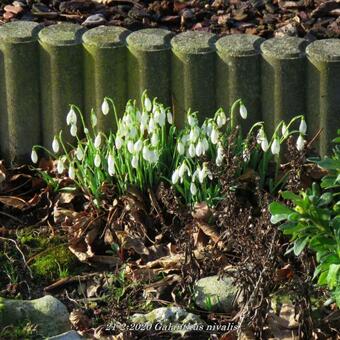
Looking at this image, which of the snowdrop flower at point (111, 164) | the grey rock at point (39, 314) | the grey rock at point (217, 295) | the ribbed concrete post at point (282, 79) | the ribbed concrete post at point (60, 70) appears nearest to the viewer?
the grey rock at point (39, 314)

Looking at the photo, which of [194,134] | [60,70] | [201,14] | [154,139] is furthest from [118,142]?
[201,14]

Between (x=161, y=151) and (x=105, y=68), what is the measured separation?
633 millimetres

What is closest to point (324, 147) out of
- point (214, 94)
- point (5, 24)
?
point (214, 94)

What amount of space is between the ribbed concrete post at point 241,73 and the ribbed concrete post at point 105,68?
494mm

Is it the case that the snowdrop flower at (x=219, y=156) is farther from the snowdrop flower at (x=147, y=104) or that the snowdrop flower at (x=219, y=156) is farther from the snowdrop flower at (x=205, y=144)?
the snowdrop flower at (x=147, y=104)

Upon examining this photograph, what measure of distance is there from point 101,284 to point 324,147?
137 centimetres

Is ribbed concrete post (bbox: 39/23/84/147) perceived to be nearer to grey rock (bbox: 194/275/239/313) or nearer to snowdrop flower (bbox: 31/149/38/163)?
snowdrop flower (bbox: 31/149/38/163)

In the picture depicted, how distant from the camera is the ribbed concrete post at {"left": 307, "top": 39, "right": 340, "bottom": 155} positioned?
21.9 ft

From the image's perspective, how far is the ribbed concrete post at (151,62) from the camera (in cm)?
689

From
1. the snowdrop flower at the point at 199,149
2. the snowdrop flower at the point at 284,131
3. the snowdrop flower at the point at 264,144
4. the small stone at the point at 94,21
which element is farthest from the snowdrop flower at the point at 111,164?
the small stone at the point at 94,21

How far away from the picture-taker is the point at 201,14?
747cm

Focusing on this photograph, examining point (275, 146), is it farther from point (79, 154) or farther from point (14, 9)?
point (14, 9)

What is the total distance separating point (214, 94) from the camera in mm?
6926

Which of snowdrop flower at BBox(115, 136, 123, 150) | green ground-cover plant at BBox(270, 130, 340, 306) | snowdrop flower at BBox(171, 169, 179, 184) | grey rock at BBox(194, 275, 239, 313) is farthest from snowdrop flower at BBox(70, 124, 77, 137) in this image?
green ground-cover plant at BBox(270, 130, 340, 306)
